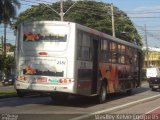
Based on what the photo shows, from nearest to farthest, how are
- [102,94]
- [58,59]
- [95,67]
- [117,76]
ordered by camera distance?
[58,59]
[95,67]
[102,94]
[117,76]

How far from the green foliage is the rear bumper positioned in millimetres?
46390

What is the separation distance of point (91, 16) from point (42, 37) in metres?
49.4

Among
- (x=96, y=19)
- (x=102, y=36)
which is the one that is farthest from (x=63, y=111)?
(x=96, y=19)

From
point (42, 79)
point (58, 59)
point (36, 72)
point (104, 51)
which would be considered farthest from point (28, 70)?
point (104, 51)

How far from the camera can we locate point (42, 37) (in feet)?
63.8

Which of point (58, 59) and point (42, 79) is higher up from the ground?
point (58, 59)

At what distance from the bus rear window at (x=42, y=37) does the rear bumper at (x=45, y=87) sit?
6.23ft

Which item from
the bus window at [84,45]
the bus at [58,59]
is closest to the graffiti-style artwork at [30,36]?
the bus at [58,59]

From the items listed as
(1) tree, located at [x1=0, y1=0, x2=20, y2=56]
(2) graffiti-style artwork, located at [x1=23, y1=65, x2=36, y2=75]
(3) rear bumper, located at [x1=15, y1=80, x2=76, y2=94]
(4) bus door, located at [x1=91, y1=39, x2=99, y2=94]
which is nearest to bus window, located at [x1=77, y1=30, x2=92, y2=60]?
(4) bus door, located at [x1=91, y1=39, x2=99, y2=94]

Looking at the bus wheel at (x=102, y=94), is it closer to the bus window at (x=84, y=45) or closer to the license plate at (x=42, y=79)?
the bus window at (x=84, y=45)

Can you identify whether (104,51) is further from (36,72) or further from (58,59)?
(36,72)

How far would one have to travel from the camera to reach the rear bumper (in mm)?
18500

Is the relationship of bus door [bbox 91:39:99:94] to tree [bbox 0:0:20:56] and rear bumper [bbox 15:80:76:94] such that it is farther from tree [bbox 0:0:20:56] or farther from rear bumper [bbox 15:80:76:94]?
tree [bbox 0:0:20:56]

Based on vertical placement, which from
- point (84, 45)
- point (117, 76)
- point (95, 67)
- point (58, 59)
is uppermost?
point (84, 45)
